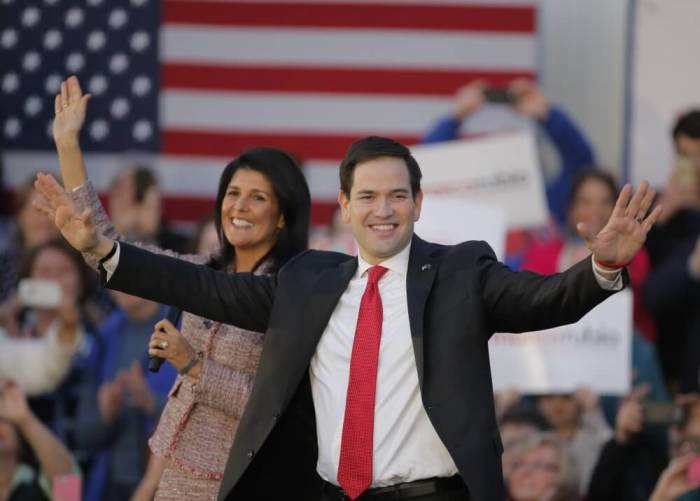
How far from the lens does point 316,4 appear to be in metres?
8.15

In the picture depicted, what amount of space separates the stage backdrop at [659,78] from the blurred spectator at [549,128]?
0.59 meters

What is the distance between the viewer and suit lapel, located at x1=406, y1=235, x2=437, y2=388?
3514 millimetres

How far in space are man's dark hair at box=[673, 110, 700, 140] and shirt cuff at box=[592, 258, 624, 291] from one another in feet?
11.1

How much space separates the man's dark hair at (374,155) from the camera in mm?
3697

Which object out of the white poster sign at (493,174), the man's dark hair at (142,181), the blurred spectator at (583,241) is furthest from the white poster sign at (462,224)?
the man's dark hair at (142,181)

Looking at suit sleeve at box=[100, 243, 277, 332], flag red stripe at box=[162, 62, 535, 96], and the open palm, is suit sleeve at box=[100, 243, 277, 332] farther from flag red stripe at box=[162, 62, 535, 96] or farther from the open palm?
flag red stripe at box=[162, 62, 535, 96]

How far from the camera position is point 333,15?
8141mm

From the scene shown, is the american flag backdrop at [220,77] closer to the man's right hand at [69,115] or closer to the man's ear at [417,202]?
the man's right hand at [69,115]

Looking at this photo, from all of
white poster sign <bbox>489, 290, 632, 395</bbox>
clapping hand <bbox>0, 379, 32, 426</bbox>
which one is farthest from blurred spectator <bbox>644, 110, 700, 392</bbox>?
clapping hand <bbox>0, 379, 32, 426</bbox>

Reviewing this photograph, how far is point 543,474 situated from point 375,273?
2.42m

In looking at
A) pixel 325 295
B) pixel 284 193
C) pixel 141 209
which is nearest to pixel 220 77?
pixel 141 209

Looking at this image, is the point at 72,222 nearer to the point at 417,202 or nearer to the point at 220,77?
the point at 417,202

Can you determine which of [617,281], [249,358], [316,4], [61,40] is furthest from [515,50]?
[617,281]

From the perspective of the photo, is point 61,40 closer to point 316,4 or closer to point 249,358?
point 316,4
